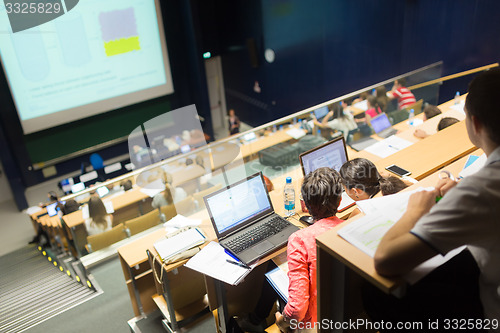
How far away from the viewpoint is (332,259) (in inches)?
51.4

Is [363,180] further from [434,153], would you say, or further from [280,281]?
[280,281]

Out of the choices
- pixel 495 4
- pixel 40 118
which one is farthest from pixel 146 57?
pixel 495 4

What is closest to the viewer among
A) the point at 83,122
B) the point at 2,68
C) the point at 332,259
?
the point at 332,259

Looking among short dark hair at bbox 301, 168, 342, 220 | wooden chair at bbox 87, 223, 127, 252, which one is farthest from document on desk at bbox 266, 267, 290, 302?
wooden chair at bbox 87, 223, 127, 252

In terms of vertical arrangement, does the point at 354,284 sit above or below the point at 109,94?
above

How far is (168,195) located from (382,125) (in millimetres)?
3039

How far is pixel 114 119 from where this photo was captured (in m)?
9.17

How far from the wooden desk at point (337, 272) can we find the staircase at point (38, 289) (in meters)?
3.81

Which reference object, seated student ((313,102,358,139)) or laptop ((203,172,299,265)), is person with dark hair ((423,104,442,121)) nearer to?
seated student ((313,102,358,139))

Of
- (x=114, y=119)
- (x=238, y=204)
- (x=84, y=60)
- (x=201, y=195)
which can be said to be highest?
(x=84, y=60)

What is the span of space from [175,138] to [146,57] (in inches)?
134

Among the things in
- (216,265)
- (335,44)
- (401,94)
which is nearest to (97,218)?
(216,265)

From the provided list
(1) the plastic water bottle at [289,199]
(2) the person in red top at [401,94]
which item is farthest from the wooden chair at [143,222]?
(2) the person in red top at [401,94]

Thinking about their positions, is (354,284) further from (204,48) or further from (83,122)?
(204,48)
